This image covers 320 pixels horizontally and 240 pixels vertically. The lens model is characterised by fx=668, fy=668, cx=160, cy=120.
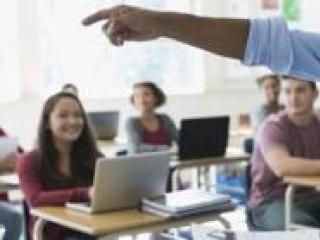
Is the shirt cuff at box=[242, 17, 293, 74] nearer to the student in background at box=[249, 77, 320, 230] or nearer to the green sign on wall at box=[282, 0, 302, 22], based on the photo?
the student in background at box=[249, 77, 320, 230]

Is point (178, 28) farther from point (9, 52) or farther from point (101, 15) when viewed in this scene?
point (9, 52)

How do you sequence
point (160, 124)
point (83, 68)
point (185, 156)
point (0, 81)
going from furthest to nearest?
1. point (83, 68)
2. point (0, 81)
3. point (160, 124)
4. point (185, 156)

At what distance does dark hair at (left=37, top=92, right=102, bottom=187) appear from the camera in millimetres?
3311

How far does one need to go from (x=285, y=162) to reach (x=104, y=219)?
3.79ft

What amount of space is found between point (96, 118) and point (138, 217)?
3.16 metres

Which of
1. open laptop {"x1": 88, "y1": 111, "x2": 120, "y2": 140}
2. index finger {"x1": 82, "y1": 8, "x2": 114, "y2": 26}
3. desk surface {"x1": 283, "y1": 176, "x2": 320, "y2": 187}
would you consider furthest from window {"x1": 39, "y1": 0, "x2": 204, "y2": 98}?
index finger {"x1": 82, "y1": 8, "x2": 114, "y2": 26}

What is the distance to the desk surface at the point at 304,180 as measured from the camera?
3.45 m

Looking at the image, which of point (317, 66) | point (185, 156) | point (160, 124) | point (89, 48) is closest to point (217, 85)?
point (89, 48)

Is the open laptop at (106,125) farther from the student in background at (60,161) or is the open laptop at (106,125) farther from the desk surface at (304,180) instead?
the desk surface at (304,180)

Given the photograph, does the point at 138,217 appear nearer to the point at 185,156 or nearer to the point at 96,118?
the point at 185,156

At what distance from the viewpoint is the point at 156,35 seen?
0.87 meters

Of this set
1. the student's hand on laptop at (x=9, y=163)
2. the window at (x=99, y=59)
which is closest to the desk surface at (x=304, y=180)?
the student's hand on laptop at (x=9, y=163)

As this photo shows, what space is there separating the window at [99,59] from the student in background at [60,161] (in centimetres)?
333

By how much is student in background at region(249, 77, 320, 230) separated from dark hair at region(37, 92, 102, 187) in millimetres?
903
